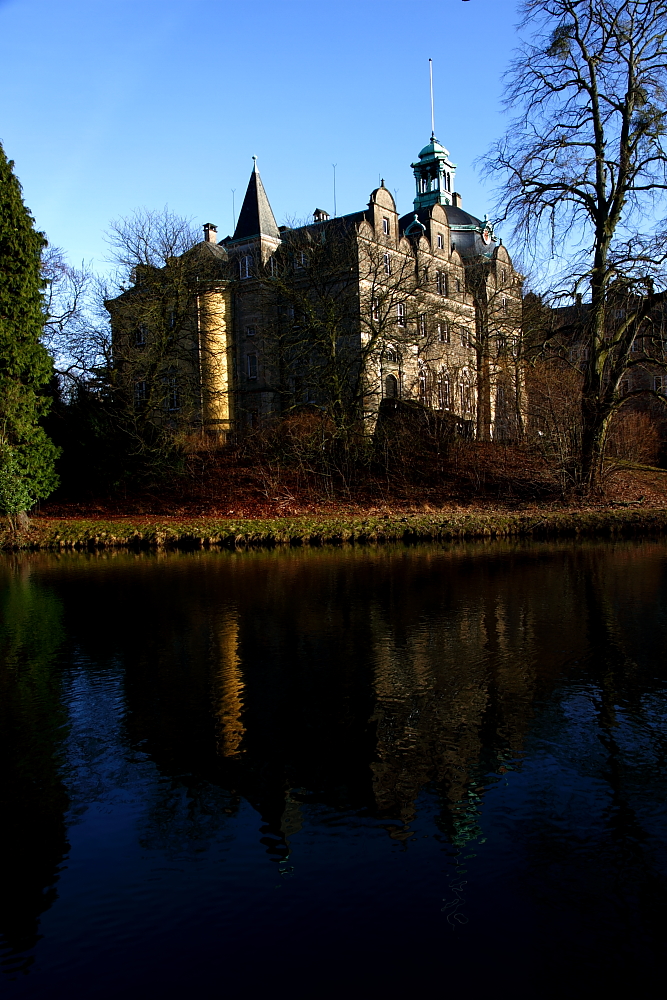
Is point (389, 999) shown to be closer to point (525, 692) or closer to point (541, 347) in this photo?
point (525, 692)

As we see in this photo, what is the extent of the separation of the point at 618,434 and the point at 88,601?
77.7ft

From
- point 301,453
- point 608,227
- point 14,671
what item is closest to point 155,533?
point 301,453

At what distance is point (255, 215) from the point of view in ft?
161

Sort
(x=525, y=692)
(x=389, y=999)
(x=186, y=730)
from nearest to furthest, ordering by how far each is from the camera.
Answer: (x=389, y=999)
(x=186, y=730)
(x=525, y=692)

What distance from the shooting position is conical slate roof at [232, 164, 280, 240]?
4897 cm

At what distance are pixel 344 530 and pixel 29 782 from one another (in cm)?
1707

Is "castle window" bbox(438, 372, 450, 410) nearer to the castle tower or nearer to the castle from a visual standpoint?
the castle

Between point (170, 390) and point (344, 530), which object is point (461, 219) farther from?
point (344, 530)

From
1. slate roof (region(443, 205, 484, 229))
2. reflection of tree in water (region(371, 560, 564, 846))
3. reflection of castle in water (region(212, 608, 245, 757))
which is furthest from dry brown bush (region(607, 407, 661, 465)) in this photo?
slate roof (region(443, 205, 484, 229))

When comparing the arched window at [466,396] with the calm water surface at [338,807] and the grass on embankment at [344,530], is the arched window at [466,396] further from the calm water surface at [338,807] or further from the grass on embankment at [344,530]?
the calm water surface at [338,807]

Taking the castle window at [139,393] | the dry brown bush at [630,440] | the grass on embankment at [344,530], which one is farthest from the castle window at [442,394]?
the castle window at [139,393]

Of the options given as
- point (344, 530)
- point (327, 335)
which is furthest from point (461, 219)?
point (344, 530)

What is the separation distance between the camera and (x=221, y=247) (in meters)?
51.3

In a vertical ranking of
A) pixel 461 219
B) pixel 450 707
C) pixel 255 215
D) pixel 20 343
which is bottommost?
pixel 450 707
